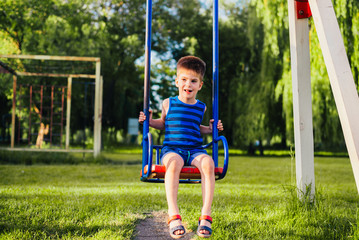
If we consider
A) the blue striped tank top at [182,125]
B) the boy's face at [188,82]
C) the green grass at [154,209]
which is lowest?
the green grass at [154,209]

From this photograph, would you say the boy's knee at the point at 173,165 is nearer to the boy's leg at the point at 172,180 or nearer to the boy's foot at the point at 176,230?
the boy's leg at the point at 172,180

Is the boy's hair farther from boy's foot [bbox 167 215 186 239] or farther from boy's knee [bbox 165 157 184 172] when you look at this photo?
boy's foot [bbox 167 215 186 239]

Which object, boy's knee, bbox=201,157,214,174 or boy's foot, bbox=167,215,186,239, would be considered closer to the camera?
boy's foot, bbox=167,215,186,239

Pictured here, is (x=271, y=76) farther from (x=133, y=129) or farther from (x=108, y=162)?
(x=133, y=129)

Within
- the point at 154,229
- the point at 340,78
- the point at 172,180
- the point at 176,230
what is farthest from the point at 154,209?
the point at 340,78

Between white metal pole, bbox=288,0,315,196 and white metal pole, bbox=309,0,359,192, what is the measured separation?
0.82 meters

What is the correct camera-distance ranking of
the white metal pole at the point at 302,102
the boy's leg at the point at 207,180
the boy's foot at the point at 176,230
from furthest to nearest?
the white metal pole at the point at 302,102 < the boy's leg at the point at 207,180 < the boy's foot at the point at 176,230

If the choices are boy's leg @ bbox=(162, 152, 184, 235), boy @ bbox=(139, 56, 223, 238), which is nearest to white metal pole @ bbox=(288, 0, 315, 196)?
boy @ bbox=(139, 56, 223, 238)

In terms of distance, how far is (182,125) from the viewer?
112 inches

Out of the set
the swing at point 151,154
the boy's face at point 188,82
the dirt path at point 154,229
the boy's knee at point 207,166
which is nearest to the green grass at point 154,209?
the dirt path at point 154,229

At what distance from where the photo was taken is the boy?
8.23 ft

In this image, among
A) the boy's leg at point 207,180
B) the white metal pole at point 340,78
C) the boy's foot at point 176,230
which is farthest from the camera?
the white metal pole at point 340,78

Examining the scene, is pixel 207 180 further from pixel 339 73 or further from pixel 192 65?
pixel 339 73

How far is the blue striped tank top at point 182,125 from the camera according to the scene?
→ 111 inches
